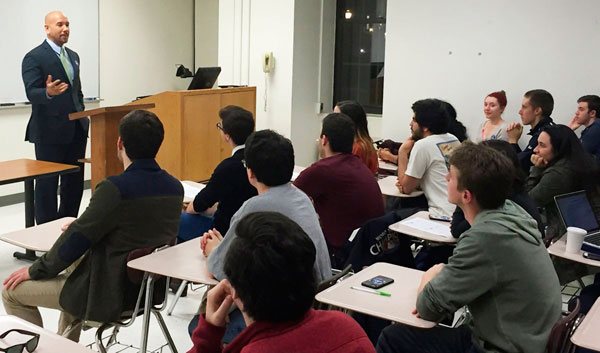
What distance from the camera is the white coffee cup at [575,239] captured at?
11.5 ft

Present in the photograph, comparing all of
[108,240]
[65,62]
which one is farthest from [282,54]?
[108,240]

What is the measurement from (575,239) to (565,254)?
0.31 feet

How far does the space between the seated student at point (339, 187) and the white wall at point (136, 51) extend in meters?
4.40

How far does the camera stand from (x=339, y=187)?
12.9 feet

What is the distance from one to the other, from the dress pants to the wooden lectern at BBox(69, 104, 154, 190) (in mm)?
916

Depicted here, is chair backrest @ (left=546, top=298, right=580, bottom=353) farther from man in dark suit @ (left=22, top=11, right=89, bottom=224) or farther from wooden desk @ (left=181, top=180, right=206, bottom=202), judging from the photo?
man in dark suit @ (left=22, top=11, right=89, bottom=224)

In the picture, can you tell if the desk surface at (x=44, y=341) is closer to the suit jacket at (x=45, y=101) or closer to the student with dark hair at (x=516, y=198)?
the student with dark hair at (x=516, y=198)

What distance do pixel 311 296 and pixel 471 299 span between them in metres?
0.98

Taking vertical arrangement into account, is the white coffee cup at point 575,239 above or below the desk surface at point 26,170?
below

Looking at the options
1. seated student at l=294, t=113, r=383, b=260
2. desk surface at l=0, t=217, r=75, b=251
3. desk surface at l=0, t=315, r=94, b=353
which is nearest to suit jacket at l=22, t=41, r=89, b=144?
desk surface at l=0, t=217, r=75, b=251

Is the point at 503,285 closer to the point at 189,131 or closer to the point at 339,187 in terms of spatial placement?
the point at 339,187

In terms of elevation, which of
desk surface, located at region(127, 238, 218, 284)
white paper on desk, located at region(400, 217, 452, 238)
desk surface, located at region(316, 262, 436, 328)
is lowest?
desk surface, located at region(316, 262, 436, 328)

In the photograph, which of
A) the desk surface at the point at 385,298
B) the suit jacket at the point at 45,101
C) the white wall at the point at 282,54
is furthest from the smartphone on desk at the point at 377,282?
the white wall at the point at 282,54

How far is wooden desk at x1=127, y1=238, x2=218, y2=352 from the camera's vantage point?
285 cm
